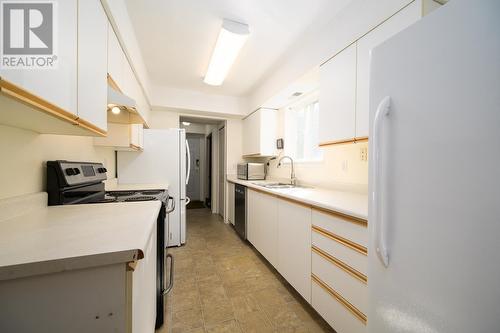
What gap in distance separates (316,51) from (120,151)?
2.63 meters

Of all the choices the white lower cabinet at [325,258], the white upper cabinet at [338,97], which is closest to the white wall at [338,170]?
the white upper cabinet at [338,97]

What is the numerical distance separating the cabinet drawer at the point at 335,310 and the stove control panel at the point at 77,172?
176cm

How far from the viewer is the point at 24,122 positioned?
2.78ft

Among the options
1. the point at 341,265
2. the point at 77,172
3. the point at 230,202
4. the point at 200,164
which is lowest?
the point at 230,202

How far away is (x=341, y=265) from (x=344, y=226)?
0.25m

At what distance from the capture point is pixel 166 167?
8.79 ft

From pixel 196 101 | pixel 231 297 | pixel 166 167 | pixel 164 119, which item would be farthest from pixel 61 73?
pixel 164 119

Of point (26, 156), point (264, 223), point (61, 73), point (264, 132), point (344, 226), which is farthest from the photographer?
point (264, 132)

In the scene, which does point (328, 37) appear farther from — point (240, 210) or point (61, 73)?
point (240, 210)

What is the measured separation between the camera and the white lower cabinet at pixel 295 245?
1.48 metres

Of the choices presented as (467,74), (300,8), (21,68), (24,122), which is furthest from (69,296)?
(300,8)

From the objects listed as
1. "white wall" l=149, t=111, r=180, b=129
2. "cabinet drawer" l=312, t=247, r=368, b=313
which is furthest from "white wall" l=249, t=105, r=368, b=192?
"white wall" l=149, t=111, r=180, b=129

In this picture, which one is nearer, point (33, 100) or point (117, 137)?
point (33, 100)

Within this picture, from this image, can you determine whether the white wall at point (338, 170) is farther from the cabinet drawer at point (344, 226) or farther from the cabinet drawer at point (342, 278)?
the cabinet drawer at point (342, 278)
